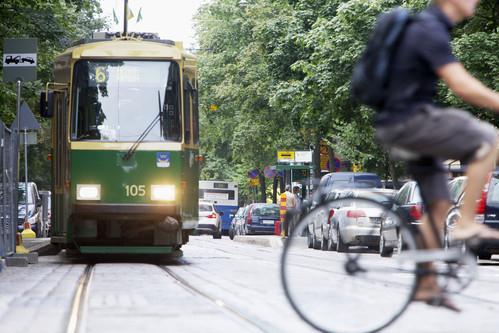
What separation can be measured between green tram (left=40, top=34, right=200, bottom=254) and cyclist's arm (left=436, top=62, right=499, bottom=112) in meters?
12.9

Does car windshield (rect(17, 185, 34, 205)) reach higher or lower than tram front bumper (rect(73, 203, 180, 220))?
higher

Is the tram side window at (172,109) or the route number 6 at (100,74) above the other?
the route number 6 at (100,74)

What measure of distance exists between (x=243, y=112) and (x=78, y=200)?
36199 millimetres

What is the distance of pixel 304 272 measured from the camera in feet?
23.7

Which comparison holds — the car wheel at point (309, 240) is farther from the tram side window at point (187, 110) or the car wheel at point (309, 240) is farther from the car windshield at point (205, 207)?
the car windshield at point (205, 207)

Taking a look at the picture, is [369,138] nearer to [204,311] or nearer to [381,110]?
[204,311]

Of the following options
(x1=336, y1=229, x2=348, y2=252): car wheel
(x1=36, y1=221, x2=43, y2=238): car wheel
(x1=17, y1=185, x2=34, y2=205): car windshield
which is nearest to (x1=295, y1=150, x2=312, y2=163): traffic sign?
(x1=36, y1=221, x2=43, y2=238): car wheel

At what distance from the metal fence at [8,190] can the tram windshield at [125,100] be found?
1.19 m

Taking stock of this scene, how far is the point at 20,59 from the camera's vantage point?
60.3 ft

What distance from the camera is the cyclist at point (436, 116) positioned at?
6047 millimetres

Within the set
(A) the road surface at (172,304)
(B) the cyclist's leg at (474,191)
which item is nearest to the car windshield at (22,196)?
(A) the road surface at (172,304)

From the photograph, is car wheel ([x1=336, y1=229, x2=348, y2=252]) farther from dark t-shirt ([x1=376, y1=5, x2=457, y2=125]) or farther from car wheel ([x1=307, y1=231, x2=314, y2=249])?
dark t-shirt ([x1=376, y1=5, x2=457, y2=125])

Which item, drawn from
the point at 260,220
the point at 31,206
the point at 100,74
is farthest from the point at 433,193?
the point at 260,220

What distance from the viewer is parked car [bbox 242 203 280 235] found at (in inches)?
2108
